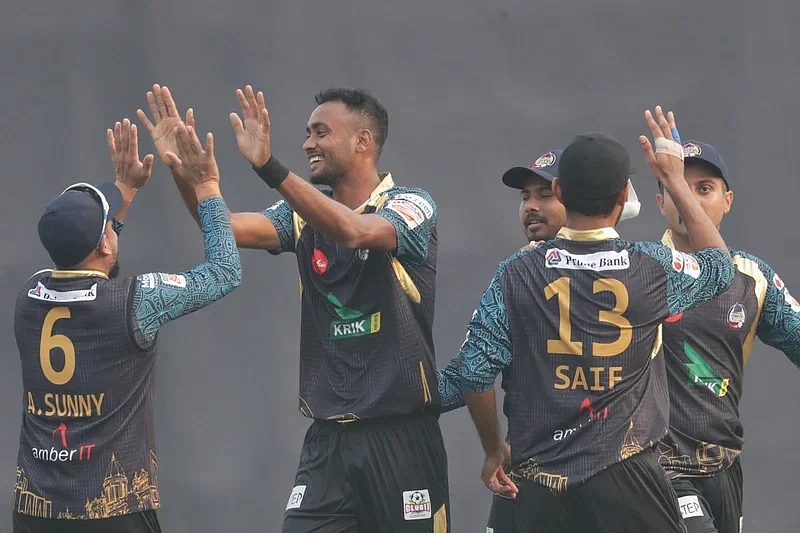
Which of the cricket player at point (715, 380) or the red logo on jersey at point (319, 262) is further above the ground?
the red logo on jersey at point (319, 262)

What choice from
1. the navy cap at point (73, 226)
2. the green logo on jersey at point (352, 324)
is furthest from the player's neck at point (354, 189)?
the navy cap at point (73, 226)

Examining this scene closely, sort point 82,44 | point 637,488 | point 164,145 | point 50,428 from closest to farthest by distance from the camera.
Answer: point 637,488 < point 50,428 < point 164,145 < point 82,44

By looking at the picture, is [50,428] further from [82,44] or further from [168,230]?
[82,44]

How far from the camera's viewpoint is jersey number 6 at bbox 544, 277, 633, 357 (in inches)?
157

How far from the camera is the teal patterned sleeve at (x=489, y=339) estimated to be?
4.15 metres

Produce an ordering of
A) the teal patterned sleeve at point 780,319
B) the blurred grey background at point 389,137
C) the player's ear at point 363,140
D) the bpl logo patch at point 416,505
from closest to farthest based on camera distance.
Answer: the bpl logo patch at point 416,505, the teal patterned sleeve at point 780,319, the player's ear at point 363,140, the blurred grey background at point 389,137

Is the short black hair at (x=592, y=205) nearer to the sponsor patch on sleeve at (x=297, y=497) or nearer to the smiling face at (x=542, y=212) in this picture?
the smiling face at (x=542, y=212)

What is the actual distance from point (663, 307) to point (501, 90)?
2917mm

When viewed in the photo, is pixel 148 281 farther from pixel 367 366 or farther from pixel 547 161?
pixel 547 161

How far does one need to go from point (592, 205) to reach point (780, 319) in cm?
129

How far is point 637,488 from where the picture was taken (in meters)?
3.98

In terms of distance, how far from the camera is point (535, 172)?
512cm

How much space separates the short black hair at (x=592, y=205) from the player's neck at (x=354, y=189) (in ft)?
3.85

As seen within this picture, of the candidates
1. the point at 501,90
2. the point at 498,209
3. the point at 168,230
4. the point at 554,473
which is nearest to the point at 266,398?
the point at 168,230
